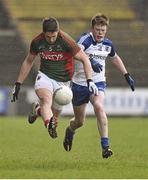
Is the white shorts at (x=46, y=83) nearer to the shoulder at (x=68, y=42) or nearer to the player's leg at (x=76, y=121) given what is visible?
the shoulder at (x=68, y=42)

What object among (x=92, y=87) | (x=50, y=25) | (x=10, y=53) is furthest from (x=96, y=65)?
(x=10, y=53)

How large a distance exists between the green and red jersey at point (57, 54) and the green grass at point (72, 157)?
1.29 m

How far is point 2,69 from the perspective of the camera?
3089 centimetres

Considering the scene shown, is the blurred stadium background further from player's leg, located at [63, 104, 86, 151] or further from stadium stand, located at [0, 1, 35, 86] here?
player's leg, located at [63, 104, 86, 151]

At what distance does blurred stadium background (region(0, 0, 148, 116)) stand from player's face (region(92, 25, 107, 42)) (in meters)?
17.3

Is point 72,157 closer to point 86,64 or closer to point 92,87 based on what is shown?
point 92,87

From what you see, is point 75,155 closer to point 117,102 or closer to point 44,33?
point 44,33

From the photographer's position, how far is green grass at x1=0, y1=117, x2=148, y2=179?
28.8 feet

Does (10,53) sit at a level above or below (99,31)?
above

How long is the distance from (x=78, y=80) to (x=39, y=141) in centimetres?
A: 462

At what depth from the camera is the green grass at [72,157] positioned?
8766 millimetres

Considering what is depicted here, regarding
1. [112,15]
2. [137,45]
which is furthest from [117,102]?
[112,15]

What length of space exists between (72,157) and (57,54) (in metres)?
2.03

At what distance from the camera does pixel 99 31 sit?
10375 millimetres
